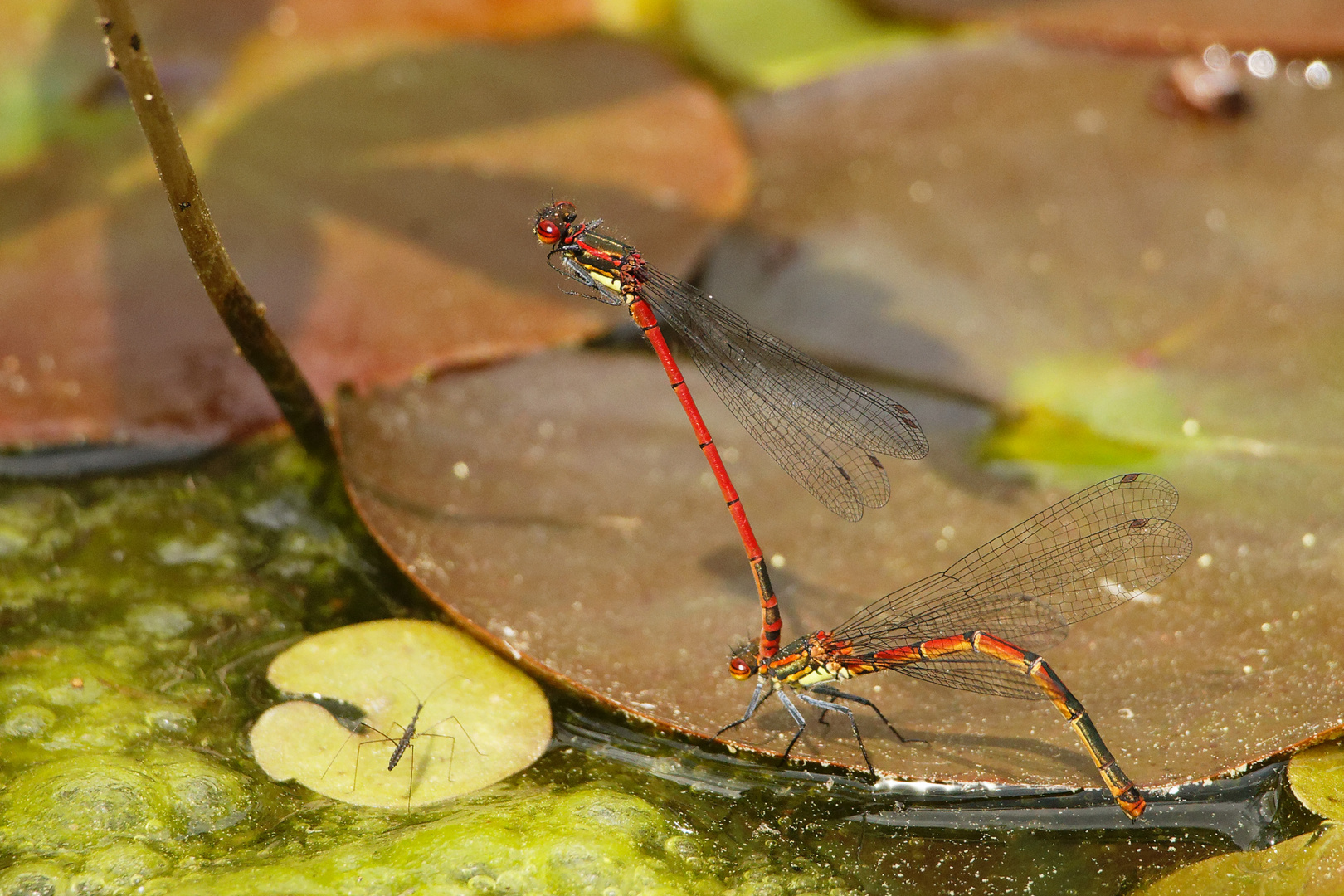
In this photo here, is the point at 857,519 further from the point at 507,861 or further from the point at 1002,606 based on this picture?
the point at 507,861

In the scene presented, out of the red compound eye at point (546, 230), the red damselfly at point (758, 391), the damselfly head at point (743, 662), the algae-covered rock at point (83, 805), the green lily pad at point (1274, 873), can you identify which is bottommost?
the green lily pad at point (1274, 873)

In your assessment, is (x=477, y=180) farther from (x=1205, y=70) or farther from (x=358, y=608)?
(x=1205, y=70)

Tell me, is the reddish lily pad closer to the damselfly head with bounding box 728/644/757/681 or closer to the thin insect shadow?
the damselfly head with bounding box 728/644/757/681

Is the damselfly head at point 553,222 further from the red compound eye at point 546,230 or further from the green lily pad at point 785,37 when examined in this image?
the green lily pad at point 785,37

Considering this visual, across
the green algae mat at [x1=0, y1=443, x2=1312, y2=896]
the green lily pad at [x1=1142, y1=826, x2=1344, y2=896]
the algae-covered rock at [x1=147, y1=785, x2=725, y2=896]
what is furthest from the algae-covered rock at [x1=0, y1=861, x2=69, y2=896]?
the green lily pad at [x1=1142, y1=826, x2=1344, y2=896]

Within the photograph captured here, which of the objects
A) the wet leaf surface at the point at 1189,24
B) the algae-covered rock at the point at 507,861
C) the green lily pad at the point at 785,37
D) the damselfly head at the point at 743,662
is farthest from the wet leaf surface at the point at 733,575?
the wet leaf surface at the point at 1189,24

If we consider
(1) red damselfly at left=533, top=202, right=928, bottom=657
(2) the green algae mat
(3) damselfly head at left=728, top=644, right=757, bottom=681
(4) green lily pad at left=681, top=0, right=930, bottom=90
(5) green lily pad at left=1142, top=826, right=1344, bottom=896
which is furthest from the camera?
(4) green lily pad at left=681, top=0, right=930, bottom=90
